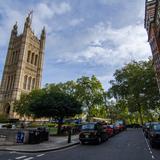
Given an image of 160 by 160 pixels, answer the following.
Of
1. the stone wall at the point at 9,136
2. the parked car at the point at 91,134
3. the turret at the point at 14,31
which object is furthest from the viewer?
the turret at the point at 14,31

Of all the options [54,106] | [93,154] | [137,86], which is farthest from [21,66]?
[93,154]

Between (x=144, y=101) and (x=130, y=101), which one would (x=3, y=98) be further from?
(x=144, y=101)

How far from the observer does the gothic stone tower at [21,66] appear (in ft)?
273

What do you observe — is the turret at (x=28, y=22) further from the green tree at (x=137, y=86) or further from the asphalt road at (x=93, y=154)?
the asphalt road at (x=93, y=154)

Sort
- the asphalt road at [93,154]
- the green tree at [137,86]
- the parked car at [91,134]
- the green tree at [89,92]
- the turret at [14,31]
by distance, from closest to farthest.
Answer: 1. the asphalt road at [93,154]
2. the parked car at [91,134]
3. the green tree at [137,86]
4. the green tree at [89,92]
5. the turret at [14,31]

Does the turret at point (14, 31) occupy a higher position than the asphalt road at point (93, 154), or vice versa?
the turret at point (14, 31)

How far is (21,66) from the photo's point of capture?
8581cm

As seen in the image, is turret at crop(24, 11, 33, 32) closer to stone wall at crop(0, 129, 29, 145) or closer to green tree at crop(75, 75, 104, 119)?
green tree at crop(75, 75, 104, 119)

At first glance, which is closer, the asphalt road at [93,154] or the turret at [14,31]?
the asphalt road at [93,154]

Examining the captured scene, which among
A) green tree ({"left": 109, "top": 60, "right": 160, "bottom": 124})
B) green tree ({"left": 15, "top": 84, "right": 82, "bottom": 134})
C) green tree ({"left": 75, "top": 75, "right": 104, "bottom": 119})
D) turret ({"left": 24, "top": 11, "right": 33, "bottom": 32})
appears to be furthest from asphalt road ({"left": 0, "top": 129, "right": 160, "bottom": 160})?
turret ({"left": 24, "top": 11, "right": 33, "bottom": 32})

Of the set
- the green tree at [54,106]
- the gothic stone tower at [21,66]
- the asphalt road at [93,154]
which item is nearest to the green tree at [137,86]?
the green tree at [54,106]

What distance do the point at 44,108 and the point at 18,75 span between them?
206 ft

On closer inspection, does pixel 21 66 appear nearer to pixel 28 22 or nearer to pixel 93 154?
pixel 28 22

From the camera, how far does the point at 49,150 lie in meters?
14.0
